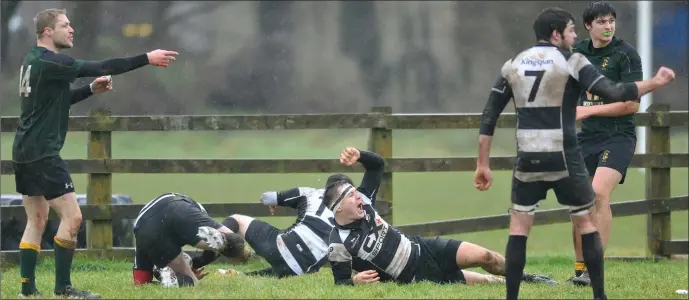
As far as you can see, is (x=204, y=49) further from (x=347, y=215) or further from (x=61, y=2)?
(x=347, y=215)

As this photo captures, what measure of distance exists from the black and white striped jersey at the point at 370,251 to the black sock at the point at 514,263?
1.22 m

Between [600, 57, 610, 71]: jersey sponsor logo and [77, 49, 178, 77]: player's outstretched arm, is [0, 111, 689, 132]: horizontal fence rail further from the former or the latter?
[77, 49, 178, 77]: player's outstretched arm

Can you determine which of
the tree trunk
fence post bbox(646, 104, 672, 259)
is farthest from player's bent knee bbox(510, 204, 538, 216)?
the tree trunk

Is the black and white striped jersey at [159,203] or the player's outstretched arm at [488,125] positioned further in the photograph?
the black and white striped jersey at [159,203]

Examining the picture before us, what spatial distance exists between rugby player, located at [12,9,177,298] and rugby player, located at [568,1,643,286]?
281 centimetres

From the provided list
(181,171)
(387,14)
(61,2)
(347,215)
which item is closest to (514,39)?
(387,14)

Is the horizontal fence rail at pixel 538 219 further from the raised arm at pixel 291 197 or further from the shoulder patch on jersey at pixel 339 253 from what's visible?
the shoulder patch on jersey at pixel 339 253

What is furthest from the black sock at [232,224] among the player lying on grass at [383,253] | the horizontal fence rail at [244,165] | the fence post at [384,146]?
the fence post at [384,146]

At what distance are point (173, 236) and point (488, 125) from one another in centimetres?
220

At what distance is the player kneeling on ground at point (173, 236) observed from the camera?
6973 mm

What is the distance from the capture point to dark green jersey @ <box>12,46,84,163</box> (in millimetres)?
6656

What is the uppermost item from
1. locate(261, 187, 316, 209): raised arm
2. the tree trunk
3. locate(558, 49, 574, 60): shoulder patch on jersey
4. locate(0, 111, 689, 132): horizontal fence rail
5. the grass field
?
the tree trunk

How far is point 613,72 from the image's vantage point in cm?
753

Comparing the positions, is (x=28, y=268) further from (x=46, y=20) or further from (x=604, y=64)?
(x=604, y=64)
